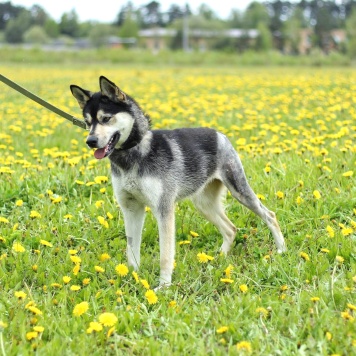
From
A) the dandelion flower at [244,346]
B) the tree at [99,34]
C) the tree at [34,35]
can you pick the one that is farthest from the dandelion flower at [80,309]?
the tree at [99,34]

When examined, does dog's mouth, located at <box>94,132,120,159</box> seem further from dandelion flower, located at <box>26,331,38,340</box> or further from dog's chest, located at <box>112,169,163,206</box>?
dandelion flower, located at <box>26,331,38,340</box>

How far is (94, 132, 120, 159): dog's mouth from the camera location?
12.4 ft

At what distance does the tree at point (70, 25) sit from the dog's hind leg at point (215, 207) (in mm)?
67737

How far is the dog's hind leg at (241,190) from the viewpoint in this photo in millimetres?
4582

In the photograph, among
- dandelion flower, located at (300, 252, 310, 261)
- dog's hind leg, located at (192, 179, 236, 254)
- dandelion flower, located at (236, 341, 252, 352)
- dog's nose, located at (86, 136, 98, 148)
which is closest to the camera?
dandelion flower, located at (236, 341, 252, 352)

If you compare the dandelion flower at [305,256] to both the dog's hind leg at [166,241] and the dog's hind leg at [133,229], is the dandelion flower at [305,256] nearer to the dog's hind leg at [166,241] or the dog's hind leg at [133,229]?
the dog's hind leg at [166,241]

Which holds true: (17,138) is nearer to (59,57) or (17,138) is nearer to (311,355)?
(311,355)

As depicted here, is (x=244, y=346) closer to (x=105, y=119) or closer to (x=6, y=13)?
(x=105, y=119)

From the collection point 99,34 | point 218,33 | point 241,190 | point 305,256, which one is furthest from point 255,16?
point 305,256

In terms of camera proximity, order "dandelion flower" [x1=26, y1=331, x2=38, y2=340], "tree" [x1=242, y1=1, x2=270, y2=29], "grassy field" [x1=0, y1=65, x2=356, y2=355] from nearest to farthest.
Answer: "dandelion flower" [x1=26, y1=331, x2=38, y2=340] → "grassy field" [x1=0, y1=65, x2=356, y2=355] → "tree" [x1=242, y1=1, x2=270, y2=29]

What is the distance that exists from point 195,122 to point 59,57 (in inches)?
1157

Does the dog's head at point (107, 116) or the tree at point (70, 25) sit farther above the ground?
the tree at point (70, 25)

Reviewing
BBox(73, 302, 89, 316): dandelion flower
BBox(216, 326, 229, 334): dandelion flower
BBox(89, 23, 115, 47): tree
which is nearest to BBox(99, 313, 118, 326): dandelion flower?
BBox(73, 302, 89, 316): dandelion flower

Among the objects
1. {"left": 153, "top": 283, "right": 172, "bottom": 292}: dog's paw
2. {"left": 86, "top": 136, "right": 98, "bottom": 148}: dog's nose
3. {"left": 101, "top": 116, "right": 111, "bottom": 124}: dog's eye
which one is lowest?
{"left": 153, "top": 283, "right": 172, "bottom": 292}: dog's paw
